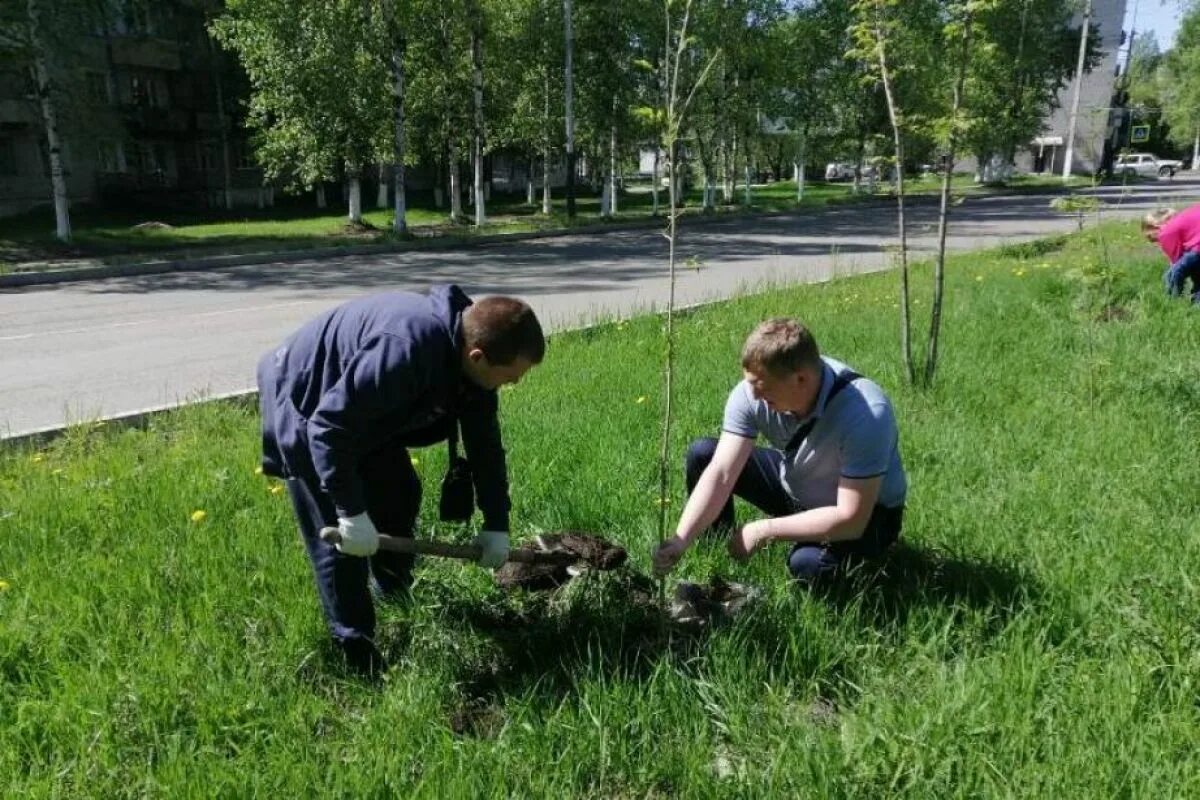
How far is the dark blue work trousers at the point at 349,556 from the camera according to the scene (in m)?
2.69

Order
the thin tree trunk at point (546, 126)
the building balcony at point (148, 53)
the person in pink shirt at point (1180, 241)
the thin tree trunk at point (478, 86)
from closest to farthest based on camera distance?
the person in pink shirt at point (1180, 241) < the thin tree trunk at point (478, 86) < the thin tree trunk at point (546, 126) < the building balcony at point (148, 53)

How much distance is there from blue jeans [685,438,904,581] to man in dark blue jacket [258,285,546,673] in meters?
1.00

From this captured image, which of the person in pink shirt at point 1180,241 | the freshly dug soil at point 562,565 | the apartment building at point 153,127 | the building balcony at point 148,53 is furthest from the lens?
the building balcony at point 148,53

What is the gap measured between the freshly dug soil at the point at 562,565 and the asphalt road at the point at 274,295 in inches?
40.8

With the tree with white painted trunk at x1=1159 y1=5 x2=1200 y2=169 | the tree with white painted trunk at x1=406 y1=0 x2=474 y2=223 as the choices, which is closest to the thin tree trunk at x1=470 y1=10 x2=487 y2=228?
the tree with white painted trunk at x1=406 y1=0 x2=474 y2=223

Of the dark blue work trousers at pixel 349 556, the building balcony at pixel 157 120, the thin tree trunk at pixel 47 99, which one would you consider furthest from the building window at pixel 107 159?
the dark blue work trousers at pixel 349 556

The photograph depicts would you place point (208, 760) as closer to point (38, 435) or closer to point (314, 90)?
point (38, 435)

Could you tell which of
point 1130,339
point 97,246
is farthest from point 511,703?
point 97,246

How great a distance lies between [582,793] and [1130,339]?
244 inches

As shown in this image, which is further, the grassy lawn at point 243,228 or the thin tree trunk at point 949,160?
the grassy lawn at point 243,228

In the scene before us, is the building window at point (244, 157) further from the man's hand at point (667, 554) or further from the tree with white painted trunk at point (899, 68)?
the man's hand at point (667, 554)

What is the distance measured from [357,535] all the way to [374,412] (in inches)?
14.4

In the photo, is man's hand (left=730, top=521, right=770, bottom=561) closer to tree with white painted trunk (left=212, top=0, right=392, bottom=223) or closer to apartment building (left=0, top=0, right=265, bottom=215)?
tree with white painted trunk (left=212, top=0, right=392, bottom=223)

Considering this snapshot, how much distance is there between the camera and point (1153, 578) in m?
2.97
